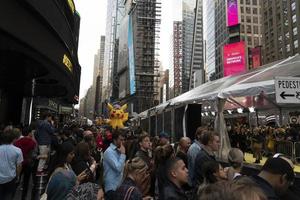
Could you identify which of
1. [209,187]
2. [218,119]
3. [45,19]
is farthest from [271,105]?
[209,187]

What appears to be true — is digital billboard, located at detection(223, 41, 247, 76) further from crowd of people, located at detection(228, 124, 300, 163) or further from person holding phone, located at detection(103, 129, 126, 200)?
person holding phone, located at detection(103, 129, 126, 200)

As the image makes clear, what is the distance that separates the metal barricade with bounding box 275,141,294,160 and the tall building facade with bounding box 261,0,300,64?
74297mm

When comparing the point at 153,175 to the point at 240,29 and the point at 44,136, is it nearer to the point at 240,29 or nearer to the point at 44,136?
the point at 44,136

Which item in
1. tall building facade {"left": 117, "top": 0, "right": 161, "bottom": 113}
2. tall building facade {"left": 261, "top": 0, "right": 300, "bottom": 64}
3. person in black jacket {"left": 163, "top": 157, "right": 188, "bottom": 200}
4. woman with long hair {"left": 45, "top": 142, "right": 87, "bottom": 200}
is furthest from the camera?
tall building facade {"left": 117, "top": 0, "right": 161, "bottom": 113}

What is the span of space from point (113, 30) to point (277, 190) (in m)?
182

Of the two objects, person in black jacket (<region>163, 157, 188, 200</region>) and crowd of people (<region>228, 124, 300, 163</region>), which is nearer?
person in black jacket (<region>163, 157, 188, 200</region>)

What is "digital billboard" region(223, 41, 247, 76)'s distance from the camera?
79.8 meters

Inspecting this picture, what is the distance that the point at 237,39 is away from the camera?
115750mm

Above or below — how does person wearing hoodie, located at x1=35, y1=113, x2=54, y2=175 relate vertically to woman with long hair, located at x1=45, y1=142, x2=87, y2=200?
above

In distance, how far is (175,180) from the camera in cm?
373

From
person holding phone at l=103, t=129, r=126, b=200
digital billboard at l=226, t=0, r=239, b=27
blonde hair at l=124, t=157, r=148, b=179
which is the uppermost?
digital billboard at l=226, t=0, r=239, b=27

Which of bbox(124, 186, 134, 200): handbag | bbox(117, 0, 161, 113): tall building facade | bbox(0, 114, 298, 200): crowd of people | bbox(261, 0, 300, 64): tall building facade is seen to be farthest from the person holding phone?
bbox(117, 0, 161, 113): tall building facade

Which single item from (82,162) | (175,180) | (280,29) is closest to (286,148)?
(82,162)

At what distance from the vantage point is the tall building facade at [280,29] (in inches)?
3324
